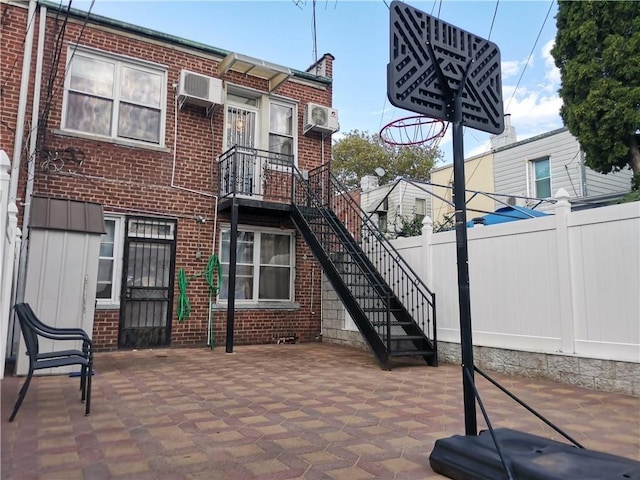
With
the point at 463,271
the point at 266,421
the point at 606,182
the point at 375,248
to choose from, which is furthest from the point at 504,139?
the point at 266,421

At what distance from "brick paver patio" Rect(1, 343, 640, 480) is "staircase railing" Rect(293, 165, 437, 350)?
1.19 meters

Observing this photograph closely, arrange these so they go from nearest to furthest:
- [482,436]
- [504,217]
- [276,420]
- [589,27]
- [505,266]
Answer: [482,436]
[276,420]
[505,266]
[504,217]
[589,27]

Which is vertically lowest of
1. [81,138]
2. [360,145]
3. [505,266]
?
[505,266]

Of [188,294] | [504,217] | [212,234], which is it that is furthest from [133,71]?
[504,217]

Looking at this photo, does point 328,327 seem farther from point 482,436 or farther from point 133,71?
point 482,436

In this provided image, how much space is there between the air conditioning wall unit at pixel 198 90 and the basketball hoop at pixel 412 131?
4.65 m

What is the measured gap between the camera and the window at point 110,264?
27.1ft

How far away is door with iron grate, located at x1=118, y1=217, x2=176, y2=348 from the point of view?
331 inches

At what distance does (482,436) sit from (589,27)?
9649mm

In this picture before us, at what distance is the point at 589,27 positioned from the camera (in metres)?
9.53

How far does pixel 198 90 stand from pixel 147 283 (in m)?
3.79

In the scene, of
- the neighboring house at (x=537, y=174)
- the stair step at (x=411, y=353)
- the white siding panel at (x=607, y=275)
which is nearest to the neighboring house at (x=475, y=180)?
the neighboring house at (x=537, y=174)

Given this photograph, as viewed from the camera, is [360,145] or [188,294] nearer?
[188,294]

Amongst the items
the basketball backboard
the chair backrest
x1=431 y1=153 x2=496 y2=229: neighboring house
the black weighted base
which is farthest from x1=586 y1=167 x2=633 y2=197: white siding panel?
the chair backrest
